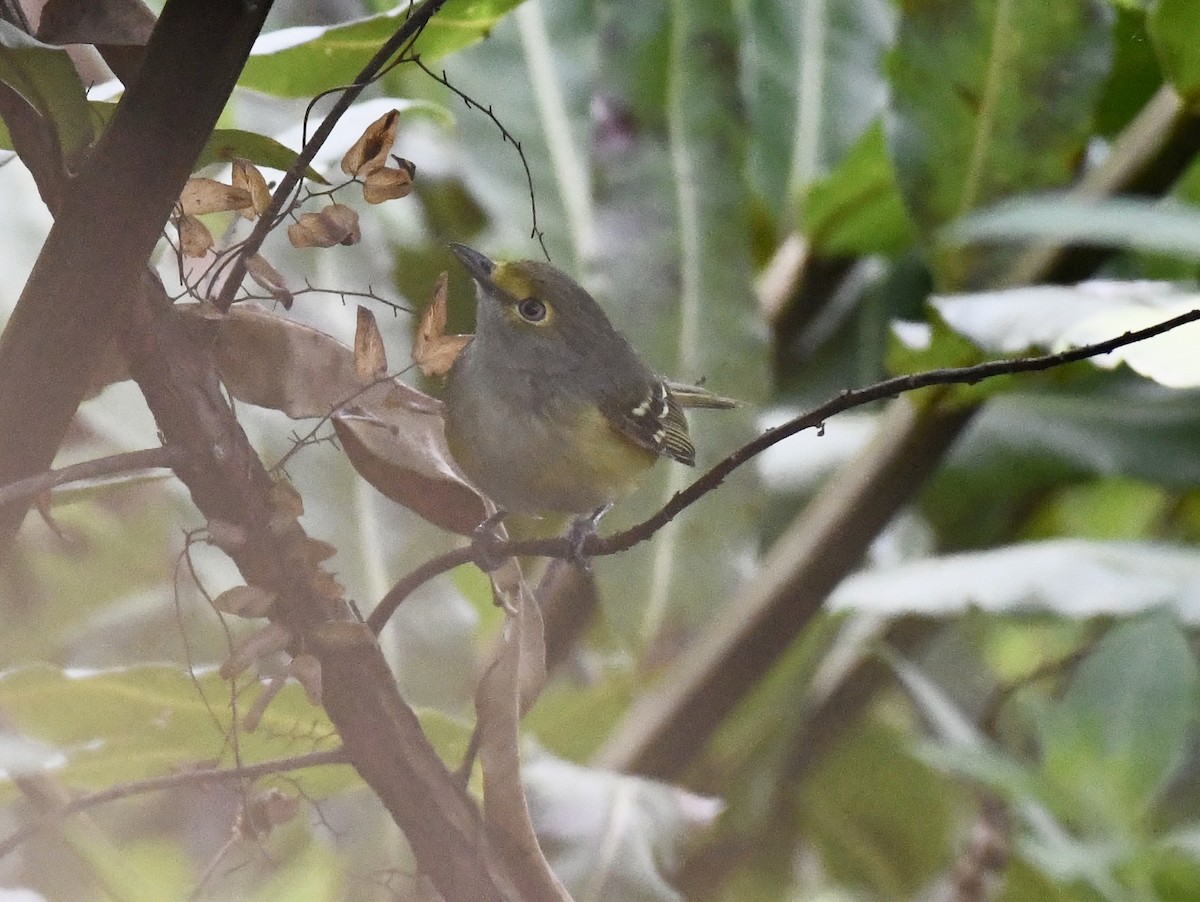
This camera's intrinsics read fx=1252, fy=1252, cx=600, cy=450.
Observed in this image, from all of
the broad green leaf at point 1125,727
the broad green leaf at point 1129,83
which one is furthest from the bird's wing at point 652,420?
the broad green leaf at point 1129,83

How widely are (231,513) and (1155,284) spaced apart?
0.53 m

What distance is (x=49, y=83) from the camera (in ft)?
0.98

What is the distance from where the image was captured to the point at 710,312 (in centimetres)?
78

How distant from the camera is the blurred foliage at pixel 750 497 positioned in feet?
1.49

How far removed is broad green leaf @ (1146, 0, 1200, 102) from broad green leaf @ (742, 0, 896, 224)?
11.4 inches

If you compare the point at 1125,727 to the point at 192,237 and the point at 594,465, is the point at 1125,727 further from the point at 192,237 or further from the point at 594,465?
the point at 192,237

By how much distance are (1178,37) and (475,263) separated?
479 mm

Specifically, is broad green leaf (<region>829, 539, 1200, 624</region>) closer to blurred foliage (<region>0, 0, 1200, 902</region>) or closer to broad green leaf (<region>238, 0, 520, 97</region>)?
blurred foliage (<region>0, 0, 1200, 902</region>)

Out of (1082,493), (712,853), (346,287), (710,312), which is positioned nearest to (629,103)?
(710,312)

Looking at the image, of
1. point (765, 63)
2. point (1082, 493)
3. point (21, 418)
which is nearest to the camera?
point (21, 418)

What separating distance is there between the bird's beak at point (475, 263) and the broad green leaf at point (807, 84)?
0.50 m

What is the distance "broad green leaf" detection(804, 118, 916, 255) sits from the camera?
983 millimetres

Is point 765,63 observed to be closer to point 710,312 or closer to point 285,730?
point 710,312

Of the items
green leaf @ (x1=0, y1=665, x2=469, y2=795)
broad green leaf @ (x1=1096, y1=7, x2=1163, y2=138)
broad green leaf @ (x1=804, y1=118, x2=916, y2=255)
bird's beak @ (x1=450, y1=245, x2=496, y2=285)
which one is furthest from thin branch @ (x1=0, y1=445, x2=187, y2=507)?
broad green leaf @ (x1=1096, y1=7, x2=1163, y2=138)
